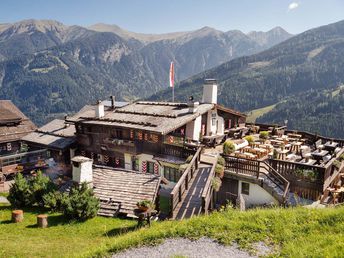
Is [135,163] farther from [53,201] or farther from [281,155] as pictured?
[281,155]

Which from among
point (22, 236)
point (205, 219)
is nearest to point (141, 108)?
point (22, 236)

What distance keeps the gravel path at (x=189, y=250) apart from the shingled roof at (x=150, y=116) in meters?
13.9

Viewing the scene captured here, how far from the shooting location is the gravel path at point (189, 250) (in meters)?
9.05

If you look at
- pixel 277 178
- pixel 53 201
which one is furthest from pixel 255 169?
pixel 53 201

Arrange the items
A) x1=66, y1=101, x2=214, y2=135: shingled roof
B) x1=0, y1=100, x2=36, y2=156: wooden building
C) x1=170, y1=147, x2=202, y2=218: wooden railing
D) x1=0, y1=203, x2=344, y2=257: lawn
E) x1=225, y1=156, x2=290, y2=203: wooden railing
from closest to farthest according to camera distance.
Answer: x1=0, y1=203, x2=344, y2=257: lawn
x1=170, y1=147, x2=202, y2=218: wooden railing
x1=225, y1=156, x2=290, y2=203: wooden railing
x1=66, y1=101, x2=214, y2=135: shingled roof
x1=0, y1=100, x2=36, y2=156: wooden building

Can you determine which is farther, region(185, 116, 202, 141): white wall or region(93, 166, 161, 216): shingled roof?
region(185, 116, 202, 141): white wall

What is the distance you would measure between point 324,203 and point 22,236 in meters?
17.4

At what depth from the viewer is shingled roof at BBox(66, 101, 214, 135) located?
82.5 ft

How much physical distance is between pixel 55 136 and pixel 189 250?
29.3 meters

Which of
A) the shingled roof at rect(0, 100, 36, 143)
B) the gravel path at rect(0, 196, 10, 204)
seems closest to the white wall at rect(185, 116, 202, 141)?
the gravel path at rect(0, 196, 10, 204)

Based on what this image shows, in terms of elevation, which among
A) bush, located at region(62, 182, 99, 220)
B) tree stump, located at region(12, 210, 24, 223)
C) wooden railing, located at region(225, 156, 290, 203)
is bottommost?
tree stump, located at region(12, 210, 24, 223)

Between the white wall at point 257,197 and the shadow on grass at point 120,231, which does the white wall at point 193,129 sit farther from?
the shadow on grass at point 120,231

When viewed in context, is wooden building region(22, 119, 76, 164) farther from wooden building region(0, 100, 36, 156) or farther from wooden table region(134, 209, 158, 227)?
wooden table region(134, 209, 158, 227)

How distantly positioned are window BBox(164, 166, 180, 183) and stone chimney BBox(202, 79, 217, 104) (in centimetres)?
963
